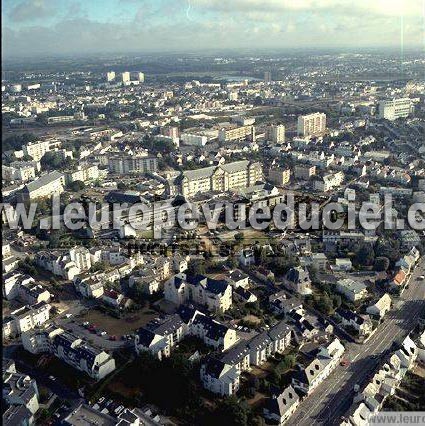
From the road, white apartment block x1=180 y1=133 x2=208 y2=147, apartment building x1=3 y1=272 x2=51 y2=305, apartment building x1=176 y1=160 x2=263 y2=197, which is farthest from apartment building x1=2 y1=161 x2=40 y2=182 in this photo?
the road

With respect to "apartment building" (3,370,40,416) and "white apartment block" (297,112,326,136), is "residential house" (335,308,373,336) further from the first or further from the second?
"white apartment block" (297,112,326,136)

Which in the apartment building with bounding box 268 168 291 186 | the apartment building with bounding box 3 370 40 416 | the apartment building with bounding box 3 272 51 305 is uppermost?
the apartment building with bounding box 268 168 291 186

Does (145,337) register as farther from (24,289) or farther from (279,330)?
(24,289)

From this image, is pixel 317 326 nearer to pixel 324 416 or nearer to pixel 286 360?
pixel 286 360

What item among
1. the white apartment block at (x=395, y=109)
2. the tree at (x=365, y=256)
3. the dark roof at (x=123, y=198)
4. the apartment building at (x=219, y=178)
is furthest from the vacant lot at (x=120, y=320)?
the white apartment block at (x=395, y=109)

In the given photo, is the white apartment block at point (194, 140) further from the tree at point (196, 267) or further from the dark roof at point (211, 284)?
the dark roof at point (211, 284)

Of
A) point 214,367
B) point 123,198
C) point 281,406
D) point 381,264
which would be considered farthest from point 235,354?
point 123,198

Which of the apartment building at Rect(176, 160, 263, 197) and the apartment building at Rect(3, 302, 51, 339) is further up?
the apartment building at Rect(176, 160, 263, 197)
